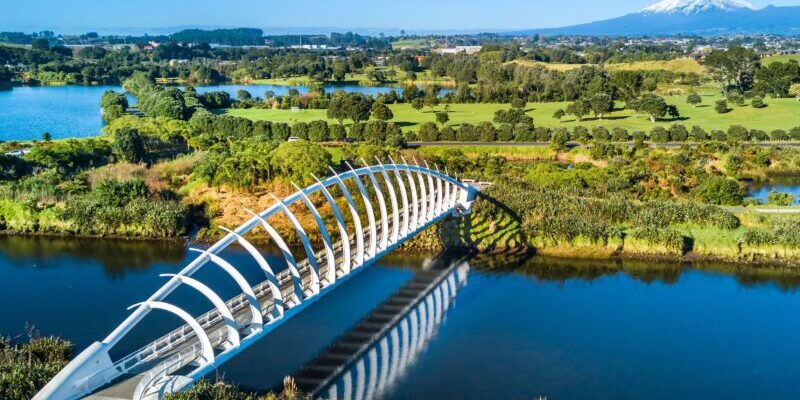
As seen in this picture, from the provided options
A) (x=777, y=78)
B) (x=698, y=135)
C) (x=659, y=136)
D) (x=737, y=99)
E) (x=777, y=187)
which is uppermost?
(x=777, y=78)

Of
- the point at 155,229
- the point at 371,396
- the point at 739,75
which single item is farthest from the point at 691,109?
the point at 371,396

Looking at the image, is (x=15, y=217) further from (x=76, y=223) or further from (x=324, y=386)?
(x=324, y=386)

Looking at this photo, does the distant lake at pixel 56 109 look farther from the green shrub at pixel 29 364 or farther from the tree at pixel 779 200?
the tree at pixel 779 200

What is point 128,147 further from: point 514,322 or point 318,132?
point 514,322

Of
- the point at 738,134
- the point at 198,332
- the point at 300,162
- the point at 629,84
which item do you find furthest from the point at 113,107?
the point at 198,332

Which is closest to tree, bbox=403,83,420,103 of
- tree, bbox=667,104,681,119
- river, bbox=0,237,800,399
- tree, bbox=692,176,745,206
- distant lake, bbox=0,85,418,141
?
distant lake, bbox=0,85,418,141

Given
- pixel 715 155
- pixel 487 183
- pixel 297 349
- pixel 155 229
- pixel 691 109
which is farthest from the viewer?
pixel 691 109
